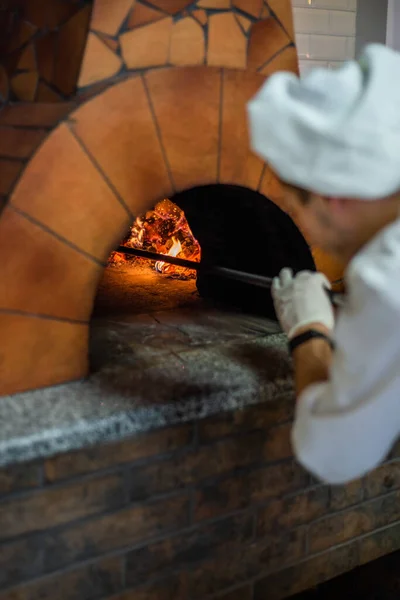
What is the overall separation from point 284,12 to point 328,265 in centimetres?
68

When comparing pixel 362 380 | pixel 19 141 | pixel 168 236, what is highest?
pixel 19 141

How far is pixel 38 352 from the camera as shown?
121 cm

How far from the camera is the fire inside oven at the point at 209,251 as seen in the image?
1698 mm

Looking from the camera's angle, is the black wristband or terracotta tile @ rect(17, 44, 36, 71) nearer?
the black wristband

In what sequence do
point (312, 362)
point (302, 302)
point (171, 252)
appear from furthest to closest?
1. point (171, 252)
2. point (302, 302)
3. point (312, 362)

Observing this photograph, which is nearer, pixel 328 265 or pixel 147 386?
pixel 147 386

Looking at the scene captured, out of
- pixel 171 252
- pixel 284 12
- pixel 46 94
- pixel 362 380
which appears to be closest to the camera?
pixel 362 380

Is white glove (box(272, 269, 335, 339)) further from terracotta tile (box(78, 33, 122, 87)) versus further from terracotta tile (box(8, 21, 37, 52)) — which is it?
terracotta tile (box(8, 21, 37, 52))

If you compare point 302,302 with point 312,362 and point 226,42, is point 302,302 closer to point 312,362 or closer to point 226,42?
point 312,362

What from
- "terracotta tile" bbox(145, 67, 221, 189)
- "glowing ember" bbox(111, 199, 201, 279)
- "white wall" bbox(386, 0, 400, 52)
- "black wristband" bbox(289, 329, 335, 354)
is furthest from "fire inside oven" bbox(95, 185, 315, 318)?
"white wall" bbox(386, 0, 400, 52)

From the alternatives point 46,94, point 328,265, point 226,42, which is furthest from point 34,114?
point 328,265

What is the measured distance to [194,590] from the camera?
1.36 m

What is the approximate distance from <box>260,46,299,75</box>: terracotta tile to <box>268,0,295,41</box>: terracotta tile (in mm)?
→ 39

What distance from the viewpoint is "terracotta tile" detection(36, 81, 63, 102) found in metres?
1.25
